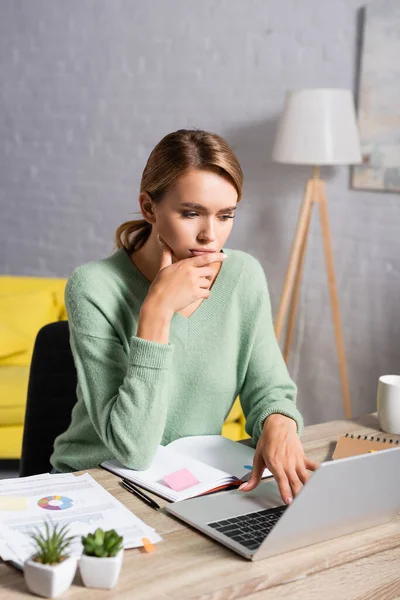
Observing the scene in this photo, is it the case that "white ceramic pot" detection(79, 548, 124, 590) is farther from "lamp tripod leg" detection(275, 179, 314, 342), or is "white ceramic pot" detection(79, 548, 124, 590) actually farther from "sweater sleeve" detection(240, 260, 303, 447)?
"lamp tripod leg" detection(275, 179, 314, 342)

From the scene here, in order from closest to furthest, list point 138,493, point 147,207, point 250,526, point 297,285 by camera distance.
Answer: point 250,526 → point 138,493 → point 147,207 → point 297,285

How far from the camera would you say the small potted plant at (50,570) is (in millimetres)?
930

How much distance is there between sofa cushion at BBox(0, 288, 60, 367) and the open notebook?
207 centimetres

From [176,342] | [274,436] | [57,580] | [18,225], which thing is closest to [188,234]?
[176,342]

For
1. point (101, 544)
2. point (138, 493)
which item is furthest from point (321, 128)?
point (101, 544)

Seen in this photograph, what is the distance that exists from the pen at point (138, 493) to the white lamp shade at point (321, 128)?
2193 millimetres

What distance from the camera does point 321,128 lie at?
10.7 ft

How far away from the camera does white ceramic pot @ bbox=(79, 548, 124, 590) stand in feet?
3.14

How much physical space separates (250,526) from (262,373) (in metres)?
0.55

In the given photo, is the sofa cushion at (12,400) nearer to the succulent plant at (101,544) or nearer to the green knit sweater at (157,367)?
the green knit sweater at (157,367)

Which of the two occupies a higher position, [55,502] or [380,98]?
[380,98]

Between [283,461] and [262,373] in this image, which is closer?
[283,461]

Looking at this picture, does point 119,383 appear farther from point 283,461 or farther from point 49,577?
point 49,577

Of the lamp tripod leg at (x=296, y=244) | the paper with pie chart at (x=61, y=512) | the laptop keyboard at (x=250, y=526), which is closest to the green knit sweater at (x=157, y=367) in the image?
the paper with pie chart at (x=61, y=512)
